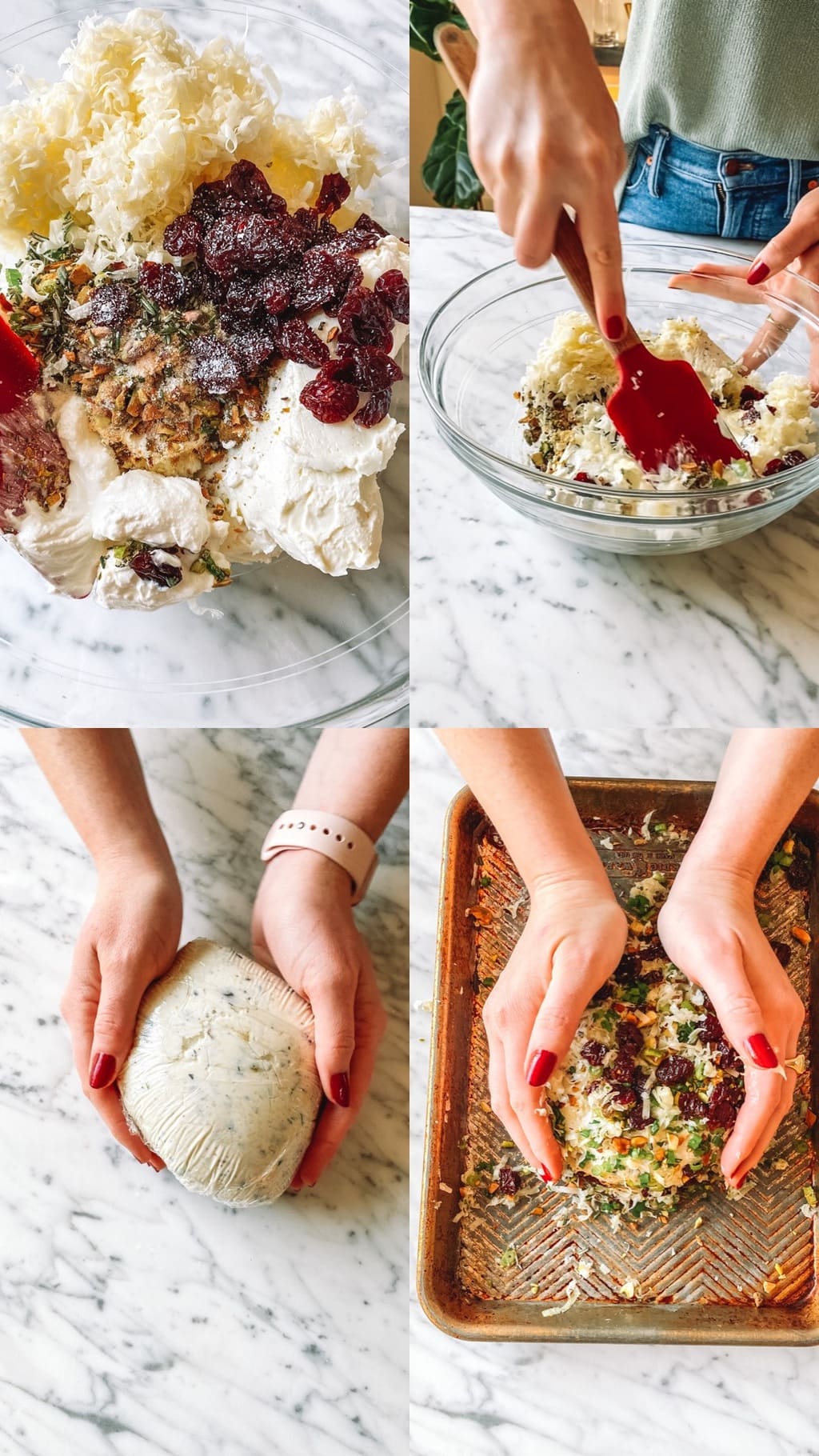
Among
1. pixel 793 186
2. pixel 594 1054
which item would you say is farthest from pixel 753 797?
pixel 793 186

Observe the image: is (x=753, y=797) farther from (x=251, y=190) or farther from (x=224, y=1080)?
(x=251, y=190)

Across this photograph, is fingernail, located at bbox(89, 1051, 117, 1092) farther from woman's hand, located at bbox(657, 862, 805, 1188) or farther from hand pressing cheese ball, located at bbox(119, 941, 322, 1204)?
woman's hand, located at bbox(657, 862, 805, 1188)

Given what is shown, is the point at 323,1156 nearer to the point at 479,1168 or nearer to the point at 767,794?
the point at 479,1168

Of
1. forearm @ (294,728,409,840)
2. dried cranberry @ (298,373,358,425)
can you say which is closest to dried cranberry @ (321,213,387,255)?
dried cranberry @ (298,373,358,425)

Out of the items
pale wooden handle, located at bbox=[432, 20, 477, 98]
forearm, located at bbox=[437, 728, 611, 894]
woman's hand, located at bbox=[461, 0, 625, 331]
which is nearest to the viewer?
woman's hand, located at bbox=[461, 0, 625, 331]

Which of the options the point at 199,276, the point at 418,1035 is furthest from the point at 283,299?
the point at 418,1035
